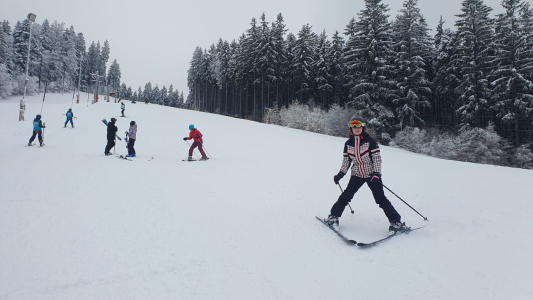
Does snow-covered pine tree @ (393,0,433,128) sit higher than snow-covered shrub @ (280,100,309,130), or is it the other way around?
snow-covered pine tree @ (393,0,433,128)

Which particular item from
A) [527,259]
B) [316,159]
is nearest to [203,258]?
[527,259]

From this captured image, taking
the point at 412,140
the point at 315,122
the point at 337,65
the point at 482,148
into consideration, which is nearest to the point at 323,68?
the point at 337,65

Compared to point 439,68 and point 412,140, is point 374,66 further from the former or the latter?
point 439,68

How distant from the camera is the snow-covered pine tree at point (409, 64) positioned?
29.0m

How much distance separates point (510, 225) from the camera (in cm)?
445

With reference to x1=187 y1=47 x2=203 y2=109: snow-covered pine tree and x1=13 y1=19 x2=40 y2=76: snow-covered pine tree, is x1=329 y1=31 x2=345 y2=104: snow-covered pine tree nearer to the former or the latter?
x1=187 y1=47 x2=203 y2=109: snow-covered pine tree

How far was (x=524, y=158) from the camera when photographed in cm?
2116

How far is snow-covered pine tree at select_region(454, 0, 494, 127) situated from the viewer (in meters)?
25.5

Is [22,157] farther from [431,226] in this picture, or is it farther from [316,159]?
[431,226]

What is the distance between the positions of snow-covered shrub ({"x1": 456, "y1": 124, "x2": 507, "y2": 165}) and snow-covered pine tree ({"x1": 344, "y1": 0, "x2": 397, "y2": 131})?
7.26 meters

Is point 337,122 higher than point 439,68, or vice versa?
point 439,68

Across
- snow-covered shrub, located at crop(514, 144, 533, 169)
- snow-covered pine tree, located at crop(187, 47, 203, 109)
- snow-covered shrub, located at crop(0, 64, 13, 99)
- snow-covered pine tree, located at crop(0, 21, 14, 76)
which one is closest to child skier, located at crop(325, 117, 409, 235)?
snow-covered shrub, located at crop(514, 144, 533, 169)

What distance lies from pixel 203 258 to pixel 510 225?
5.41m

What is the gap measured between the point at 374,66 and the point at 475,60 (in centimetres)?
1034
